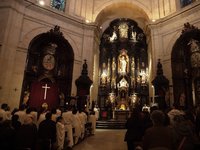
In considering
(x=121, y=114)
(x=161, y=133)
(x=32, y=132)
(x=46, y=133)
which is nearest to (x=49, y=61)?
(x=121, y=114)

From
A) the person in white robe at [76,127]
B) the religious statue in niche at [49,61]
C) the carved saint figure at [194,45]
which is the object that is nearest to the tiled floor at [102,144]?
the person in white robe at [76,127]

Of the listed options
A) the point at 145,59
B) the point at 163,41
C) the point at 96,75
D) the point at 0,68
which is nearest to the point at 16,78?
the point at 0,68

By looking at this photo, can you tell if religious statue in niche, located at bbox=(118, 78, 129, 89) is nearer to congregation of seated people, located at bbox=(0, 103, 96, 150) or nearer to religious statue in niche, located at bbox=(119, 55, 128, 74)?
religious statue in niche, located at bbox=(119, 55, 128, 74)

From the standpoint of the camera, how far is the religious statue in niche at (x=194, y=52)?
12602 mm

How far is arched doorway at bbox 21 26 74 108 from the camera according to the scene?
1229cm

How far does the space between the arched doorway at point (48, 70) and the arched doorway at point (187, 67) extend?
26.2 ft

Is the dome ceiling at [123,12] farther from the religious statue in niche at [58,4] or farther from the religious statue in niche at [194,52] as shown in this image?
the religious statue in niche at [194,52]

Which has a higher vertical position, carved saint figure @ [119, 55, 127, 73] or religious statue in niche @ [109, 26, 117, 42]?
religious statue in niche @ [109, 26, 117, 42]

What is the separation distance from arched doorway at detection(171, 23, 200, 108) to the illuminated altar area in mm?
6079

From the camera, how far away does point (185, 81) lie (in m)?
12.9

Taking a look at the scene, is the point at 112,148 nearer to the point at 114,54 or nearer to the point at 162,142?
the point at 162,142

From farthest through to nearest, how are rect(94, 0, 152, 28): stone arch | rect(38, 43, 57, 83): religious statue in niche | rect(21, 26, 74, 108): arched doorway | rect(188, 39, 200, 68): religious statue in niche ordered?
rect(94, 0, 152, 28): stone arch → rect(38, 43, 57, 83): religious statue in niche → rect(188, 39, 200, 68): religious statue in niche → rect(21, 26, 74, 108): arched doorway

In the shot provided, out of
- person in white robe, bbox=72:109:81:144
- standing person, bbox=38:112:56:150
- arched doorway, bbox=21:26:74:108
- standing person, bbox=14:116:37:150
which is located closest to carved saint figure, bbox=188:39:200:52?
arched doorway, bbox=21:26:74:108

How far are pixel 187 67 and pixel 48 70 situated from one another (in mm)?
10413
